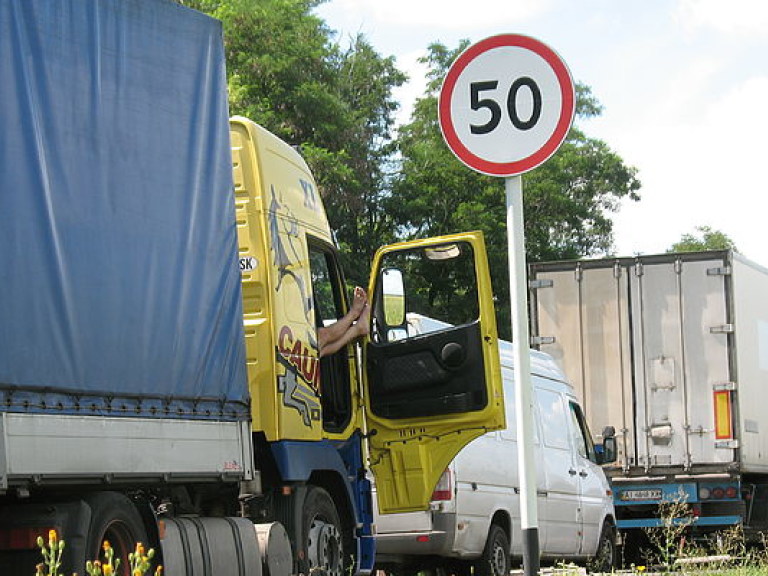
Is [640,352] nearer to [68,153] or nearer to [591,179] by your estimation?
[68,153]

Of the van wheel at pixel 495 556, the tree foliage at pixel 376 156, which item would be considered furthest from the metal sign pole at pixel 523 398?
the tree foliage at pixel 376 156

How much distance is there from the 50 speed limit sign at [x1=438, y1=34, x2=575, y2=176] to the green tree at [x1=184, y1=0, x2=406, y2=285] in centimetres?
2390

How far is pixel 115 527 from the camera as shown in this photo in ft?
25.4

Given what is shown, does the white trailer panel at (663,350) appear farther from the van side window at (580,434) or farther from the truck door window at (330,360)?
the truck door window at (330,360)

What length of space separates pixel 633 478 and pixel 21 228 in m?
12.6

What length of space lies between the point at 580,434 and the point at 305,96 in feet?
61.8

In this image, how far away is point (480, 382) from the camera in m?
10.9

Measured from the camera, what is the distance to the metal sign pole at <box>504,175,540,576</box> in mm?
7023

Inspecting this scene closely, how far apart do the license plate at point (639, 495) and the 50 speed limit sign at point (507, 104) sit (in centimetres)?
1150

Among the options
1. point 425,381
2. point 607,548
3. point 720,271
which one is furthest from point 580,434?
point 425,381

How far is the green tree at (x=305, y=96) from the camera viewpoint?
34.2 m

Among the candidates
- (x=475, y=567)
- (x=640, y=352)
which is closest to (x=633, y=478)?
(x=640, y=352)

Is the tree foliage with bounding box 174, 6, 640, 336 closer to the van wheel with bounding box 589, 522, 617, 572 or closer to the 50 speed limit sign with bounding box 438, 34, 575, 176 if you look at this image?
the van wheel with bounding box 589, 522, 617, 572

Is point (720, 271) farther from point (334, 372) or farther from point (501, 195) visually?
point (501, 195)
